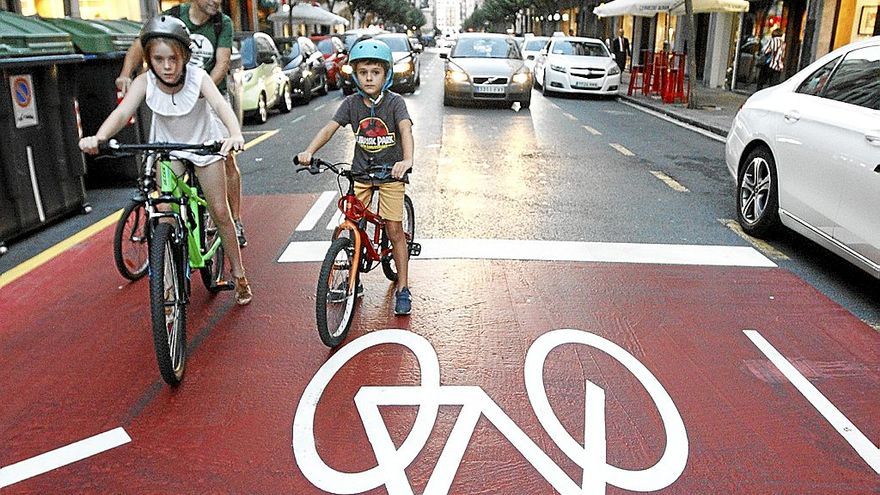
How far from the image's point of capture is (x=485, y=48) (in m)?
18.4

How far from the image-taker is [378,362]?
13.8 feet

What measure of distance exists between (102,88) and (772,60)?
705 inches

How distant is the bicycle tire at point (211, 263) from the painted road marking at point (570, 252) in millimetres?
763

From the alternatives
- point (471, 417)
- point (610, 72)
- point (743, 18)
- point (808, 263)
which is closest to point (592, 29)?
point (743, 18)

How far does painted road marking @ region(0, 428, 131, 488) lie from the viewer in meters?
3.19

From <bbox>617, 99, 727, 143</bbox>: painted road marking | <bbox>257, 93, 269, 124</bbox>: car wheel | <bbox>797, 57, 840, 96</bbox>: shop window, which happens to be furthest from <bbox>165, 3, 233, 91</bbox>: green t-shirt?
<bbox>617, 99, 727, 143</bbox>: painted road marking

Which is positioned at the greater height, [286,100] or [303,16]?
[303,16]

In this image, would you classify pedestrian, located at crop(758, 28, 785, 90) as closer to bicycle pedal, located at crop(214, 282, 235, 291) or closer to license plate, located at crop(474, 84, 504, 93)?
license plate, located at crop(474, 84, 504, 93)

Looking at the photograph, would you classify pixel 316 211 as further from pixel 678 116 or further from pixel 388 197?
pixel 678 116

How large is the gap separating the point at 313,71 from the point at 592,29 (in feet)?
108

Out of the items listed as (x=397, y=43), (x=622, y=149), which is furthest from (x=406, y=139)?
(x=397, y=43)

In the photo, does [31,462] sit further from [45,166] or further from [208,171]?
[45,166]

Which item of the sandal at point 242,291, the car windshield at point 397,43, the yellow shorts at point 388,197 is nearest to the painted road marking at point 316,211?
the sandal at point 242,291

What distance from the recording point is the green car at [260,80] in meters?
14.4
